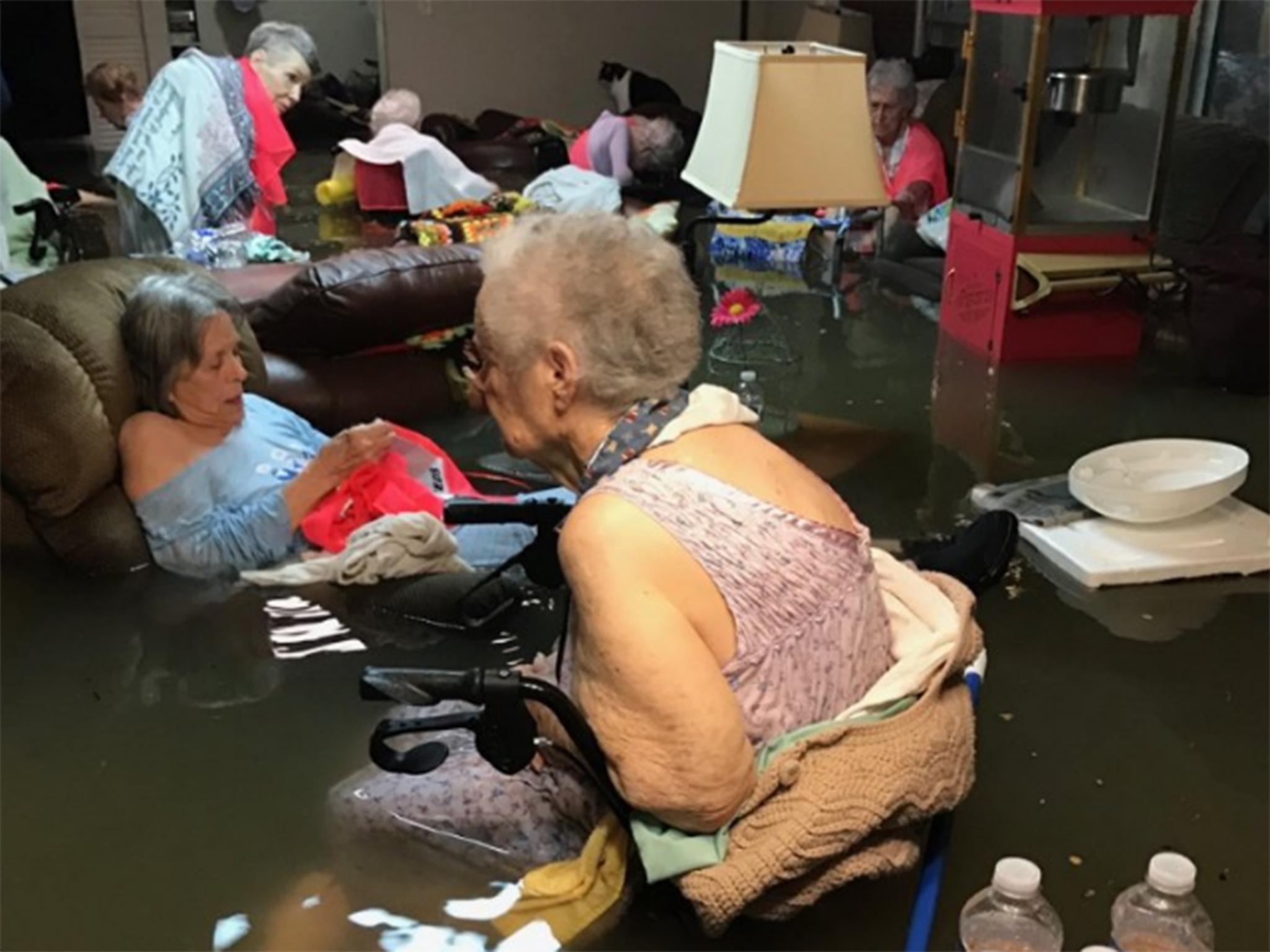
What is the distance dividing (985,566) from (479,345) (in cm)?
124

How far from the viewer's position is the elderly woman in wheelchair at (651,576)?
1.29 metres

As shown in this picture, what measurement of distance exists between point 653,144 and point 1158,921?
15.5 ft

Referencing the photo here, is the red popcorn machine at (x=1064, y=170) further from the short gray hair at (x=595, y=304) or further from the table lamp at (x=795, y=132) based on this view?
the short gray hair at (x=595, y=304)

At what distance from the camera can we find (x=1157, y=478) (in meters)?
2.66

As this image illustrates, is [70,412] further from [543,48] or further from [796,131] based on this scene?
[543,48]

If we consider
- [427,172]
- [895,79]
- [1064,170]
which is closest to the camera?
[1064,170]

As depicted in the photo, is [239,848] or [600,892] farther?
[239,848]

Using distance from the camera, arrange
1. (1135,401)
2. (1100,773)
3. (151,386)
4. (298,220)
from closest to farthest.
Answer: (1100,773)
(151,386)
(1135,401)
(298,220)

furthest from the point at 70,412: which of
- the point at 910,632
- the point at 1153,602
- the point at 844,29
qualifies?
the point at 844,29

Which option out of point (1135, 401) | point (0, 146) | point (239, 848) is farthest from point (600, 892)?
point (0, 146)

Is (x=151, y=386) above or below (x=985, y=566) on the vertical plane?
above

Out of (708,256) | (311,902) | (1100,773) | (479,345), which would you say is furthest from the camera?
(708,256)

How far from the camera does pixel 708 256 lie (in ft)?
15.4

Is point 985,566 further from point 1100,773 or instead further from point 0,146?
point 0,146
